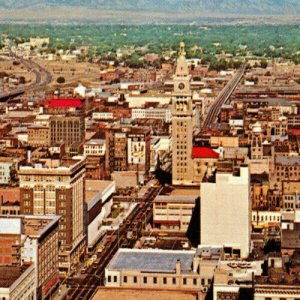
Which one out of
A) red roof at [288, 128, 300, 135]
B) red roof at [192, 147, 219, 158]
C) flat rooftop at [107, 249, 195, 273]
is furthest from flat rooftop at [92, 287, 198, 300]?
red roof at [288, 128, 300, 135]

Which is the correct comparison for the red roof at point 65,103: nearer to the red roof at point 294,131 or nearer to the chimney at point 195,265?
the red roof at point 294,131

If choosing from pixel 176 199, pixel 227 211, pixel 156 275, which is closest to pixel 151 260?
pixel 156 275

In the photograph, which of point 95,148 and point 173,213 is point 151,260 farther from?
point 95,148

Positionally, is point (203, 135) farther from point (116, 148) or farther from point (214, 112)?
point (214, 112)

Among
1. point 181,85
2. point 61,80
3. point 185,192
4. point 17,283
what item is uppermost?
point 181,85

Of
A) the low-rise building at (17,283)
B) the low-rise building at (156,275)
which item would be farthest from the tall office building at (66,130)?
the low-rise building at (17,283)

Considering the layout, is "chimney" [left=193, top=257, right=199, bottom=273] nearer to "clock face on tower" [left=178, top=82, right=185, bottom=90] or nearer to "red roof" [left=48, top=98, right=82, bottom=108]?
"clock face on tower" [left=178, top=82, right=185, bottom=90]
